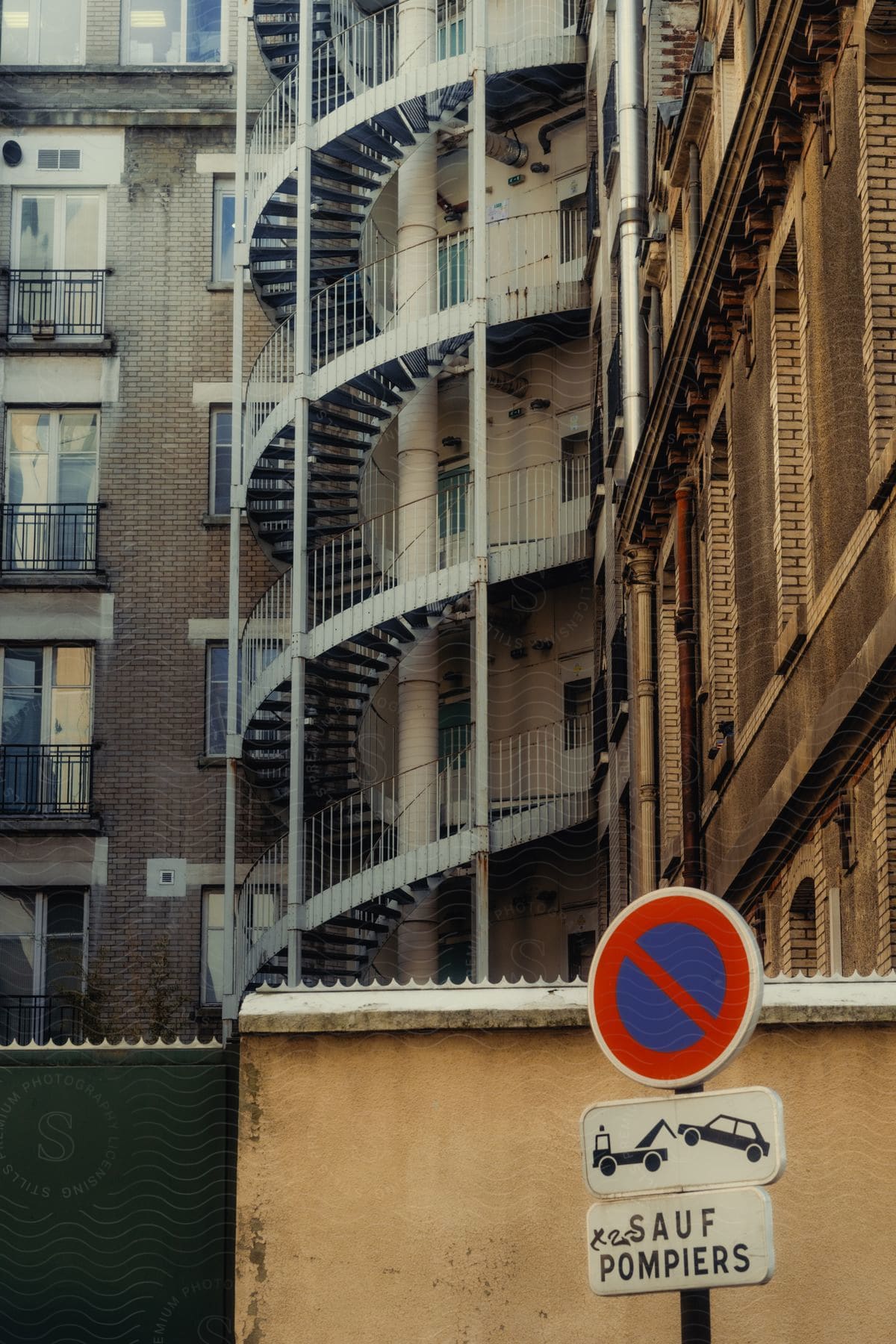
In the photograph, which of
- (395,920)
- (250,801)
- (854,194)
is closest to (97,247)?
(250,801)

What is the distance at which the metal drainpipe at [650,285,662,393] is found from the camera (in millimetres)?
26406

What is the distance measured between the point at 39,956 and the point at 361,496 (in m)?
8.05

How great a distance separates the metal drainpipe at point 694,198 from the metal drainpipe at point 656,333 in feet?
8.16

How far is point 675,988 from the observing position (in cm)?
779

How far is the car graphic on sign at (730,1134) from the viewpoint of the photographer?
25.0 feet

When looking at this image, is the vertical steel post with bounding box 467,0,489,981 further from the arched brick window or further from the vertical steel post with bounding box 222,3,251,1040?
the arched brick window

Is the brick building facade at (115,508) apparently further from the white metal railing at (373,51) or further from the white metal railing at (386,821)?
the white metal railing at (386,821)

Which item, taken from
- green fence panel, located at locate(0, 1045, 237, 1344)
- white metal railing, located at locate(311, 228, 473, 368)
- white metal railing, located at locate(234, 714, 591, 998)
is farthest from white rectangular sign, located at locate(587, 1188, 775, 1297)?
white metal railing, located at locate(311, 228, 473, 368)

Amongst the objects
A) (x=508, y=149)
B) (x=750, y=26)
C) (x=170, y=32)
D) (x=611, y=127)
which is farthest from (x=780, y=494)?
(x=170, y=32)

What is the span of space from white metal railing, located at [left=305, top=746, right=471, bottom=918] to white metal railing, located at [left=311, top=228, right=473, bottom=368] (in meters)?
5.98

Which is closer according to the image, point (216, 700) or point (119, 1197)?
point (119, 1197)

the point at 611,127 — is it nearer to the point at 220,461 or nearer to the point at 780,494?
the point at 220,461

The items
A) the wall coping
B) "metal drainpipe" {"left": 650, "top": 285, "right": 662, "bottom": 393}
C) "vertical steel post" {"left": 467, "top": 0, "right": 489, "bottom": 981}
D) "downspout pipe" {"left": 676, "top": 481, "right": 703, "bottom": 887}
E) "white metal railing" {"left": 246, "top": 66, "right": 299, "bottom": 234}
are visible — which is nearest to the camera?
the wall coping

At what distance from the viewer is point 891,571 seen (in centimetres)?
1350
